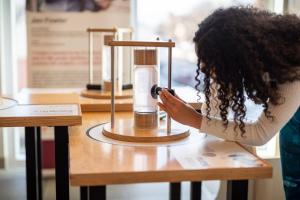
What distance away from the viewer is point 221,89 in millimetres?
1182

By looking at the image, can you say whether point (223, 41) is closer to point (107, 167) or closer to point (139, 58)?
point (139, 58)

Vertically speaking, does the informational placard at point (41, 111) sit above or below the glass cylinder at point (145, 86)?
below

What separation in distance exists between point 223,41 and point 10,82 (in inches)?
86.0

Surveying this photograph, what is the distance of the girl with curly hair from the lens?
1129mm

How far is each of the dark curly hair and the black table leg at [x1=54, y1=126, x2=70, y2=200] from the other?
1.76ft

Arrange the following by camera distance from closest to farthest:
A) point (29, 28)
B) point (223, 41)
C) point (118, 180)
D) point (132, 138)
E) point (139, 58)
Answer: point (118, 180) → point (223, 41) → point (132, 138) → point (139, 58) → point (29, 28)

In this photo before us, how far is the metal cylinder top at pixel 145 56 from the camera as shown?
136 centimetres

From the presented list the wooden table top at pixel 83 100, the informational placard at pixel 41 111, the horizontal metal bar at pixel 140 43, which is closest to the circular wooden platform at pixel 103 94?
the wooden table top at pixel 83 100

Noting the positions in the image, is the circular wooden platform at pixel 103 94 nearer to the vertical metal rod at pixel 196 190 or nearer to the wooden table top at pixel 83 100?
the wooden table top at pixel 83 100

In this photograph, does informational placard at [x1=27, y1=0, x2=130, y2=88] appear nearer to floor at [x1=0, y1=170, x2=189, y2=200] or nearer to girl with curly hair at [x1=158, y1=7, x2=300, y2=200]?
floor at [x1=0, y1=170, x2=189, y2=200]

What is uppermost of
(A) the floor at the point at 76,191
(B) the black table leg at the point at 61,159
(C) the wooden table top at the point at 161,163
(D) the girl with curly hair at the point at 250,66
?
(D) the girl with curly hair at the point at 250,66

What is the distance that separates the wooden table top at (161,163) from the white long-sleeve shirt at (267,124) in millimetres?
40

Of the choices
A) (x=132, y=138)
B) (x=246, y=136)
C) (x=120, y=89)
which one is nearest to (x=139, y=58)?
(x=132, y=138)

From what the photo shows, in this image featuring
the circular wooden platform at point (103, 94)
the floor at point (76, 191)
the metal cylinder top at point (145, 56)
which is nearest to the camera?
the metal cylinder top at point (145, 56)
